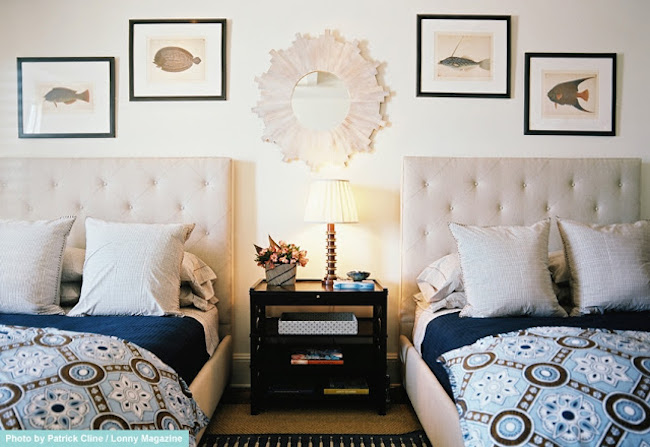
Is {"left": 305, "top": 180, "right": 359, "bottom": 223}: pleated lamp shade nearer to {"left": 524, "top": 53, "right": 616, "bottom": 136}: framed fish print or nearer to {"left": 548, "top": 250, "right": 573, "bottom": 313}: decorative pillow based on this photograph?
{"left": 548, "top": 250, "right": 573, "bottom": 313}: decorative pillow

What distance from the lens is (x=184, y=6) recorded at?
2.64 meters

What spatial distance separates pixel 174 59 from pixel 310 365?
6.00 ft

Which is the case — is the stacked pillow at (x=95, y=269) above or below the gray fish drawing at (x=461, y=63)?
below

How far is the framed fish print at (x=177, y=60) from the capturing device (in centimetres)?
263

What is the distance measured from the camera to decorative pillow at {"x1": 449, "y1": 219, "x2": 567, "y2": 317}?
1999mm

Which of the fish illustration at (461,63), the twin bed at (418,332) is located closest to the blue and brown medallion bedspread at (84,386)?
the twin bed at (418,332)

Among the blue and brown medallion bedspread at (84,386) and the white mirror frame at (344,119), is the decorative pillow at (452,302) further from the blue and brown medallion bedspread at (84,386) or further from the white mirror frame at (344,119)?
the blue and brown medallion bedspread at (84,386)

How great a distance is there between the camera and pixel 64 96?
2.66m

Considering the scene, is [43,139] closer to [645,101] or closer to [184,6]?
[184,6]

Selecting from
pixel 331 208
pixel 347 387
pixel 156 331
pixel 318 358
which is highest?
pixel 331 208

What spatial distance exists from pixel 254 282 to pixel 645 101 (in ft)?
8.06

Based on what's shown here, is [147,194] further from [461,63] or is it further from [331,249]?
[461,63]

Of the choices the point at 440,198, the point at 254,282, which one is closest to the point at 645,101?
the point at 440,198

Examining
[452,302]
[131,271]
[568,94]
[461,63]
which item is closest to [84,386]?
[131,271]
